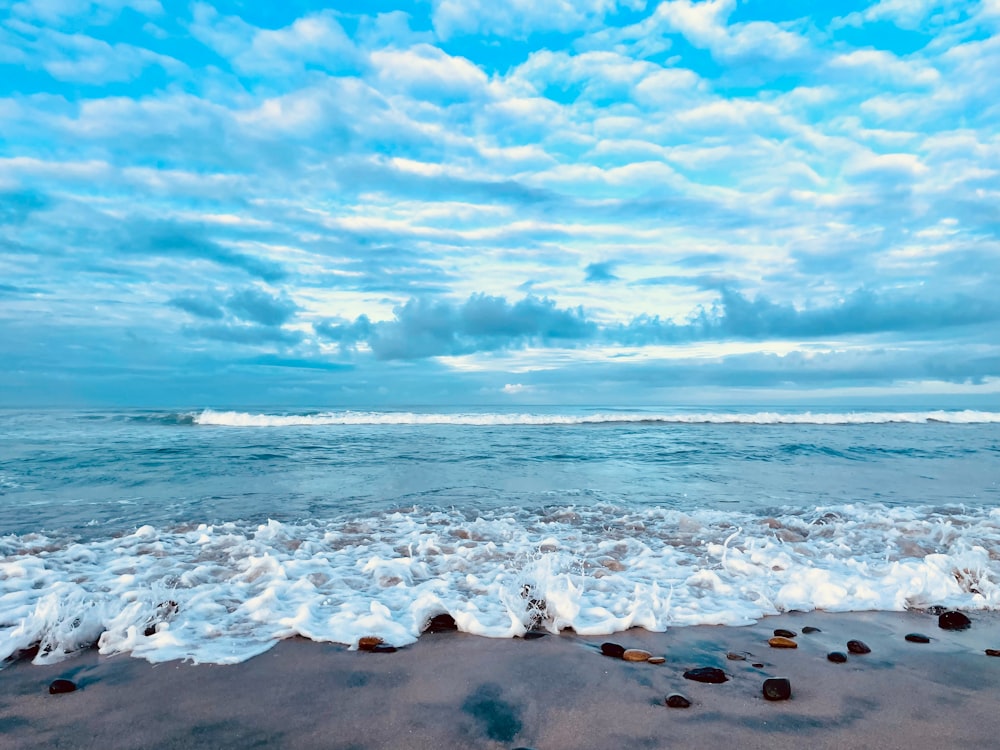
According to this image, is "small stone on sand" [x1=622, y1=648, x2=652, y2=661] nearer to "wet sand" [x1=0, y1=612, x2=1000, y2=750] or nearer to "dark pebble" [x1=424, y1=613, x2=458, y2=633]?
"wet sand" [x1=0, y1=612, x2=1000, y2=750]

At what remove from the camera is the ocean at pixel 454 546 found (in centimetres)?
423

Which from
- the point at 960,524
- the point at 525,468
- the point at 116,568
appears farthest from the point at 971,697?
the point at 525,468

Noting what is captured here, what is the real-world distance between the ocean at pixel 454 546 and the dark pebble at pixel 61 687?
1.44ft

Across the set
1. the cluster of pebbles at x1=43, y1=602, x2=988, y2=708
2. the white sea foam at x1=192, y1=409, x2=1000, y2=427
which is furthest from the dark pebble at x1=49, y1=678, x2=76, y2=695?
the white sea foam at x1=192, y1=409, x2=1000, y2=427

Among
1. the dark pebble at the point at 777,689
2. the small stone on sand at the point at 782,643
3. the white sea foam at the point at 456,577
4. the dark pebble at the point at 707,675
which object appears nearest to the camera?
the dark pebble at the point at 777,689

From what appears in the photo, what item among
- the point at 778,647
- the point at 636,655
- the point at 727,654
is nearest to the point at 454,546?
the point at 636,655

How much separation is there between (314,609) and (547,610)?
1.77m

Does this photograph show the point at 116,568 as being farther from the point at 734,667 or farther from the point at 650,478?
the point at 650,478

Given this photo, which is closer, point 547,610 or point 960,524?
point 547,610

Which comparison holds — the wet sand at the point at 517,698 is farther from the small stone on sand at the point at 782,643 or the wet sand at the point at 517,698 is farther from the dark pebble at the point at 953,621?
the dark pebble at the point at 953,621

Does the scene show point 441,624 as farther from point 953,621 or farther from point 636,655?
point 953,621

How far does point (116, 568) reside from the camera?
5.47 meters

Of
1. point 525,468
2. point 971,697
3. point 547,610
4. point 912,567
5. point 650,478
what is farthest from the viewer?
point 525,468

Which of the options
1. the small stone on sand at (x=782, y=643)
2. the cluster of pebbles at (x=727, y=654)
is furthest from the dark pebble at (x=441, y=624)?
the small stone on sand at (x=782, y=643)
